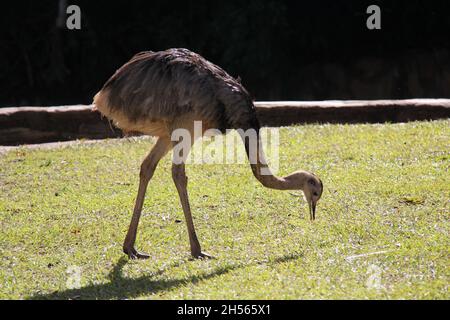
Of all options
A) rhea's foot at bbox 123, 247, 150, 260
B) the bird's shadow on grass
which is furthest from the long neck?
rhea's foot at bbox 123, 247, 150, 260

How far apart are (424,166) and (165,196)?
264 centimetres

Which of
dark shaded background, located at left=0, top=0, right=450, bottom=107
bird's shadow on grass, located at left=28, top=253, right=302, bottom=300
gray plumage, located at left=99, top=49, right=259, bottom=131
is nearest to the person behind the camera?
bird's shadow on grass, located at left=28, top=253, right=302, bottom=300

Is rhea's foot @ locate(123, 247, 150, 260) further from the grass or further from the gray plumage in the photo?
the gray plumage

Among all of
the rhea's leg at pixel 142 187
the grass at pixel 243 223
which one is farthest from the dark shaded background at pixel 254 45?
the rhea's leg at pixel 142 187

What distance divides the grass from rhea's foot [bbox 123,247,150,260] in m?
0.08

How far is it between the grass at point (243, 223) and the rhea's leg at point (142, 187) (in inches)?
4.8

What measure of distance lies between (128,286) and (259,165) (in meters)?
1.56

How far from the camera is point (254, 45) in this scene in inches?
615

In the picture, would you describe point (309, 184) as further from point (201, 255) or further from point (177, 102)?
point (177, 102)

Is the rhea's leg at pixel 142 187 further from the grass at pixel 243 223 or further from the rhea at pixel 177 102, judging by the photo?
the grass at pixel 243 223

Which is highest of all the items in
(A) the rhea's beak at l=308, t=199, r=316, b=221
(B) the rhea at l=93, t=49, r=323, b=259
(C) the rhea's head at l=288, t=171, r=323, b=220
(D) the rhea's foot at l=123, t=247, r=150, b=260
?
(B) the rhea at l=93, t=49, r=323, b=259

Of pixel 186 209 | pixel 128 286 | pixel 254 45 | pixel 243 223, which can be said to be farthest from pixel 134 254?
pixel 254 45

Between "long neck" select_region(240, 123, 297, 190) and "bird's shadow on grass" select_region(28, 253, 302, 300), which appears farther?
"long neck" select_region(240, 123, 297, 190)

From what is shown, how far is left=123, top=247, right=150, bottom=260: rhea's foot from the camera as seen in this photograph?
7230mm
